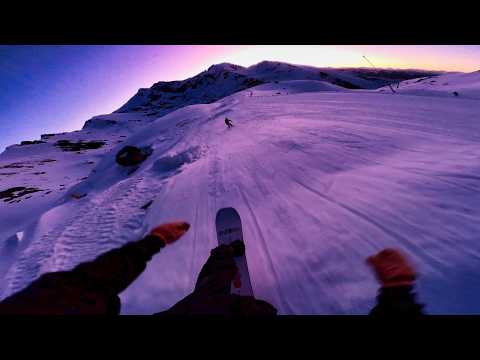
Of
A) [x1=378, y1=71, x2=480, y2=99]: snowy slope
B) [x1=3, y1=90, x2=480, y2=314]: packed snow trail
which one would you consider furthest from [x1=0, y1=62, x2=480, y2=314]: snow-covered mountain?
[x1=378, y1=71, x2=480, y2=99]: snowy slope

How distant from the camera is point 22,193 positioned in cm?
1647

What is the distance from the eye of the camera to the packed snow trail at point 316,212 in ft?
8.07

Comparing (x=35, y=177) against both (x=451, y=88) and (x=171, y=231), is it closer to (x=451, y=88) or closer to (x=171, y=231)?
(x=171, y=231)

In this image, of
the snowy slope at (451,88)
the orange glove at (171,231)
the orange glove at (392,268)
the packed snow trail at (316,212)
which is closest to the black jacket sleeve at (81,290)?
the packed snow trail at (316,212)

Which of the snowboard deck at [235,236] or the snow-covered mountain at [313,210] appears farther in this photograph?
the snowboard deck at [235,236]

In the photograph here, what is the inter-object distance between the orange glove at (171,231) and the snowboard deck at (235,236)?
0.68 metres

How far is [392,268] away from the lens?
2402 mm

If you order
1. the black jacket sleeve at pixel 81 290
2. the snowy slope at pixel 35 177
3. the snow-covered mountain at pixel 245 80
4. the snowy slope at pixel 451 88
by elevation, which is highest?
the snow-covered mountain at pixel 245 80

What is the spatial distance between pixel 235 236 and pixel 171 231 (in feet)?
3.91

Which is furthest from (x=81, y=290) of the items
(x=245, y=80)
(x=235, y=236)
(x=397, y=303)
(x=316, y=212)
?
(x=245, y=80)

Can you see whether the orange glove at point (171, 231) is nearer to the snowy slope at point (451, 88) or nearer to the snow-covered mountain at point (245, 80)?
the snowy slope at point (451, 88)

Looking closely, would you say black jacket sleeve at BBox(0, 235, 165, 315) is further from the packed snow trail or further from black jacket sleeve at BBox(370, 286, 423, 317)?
black jacket sleeve at BBox(370, 286, 423, 317)
